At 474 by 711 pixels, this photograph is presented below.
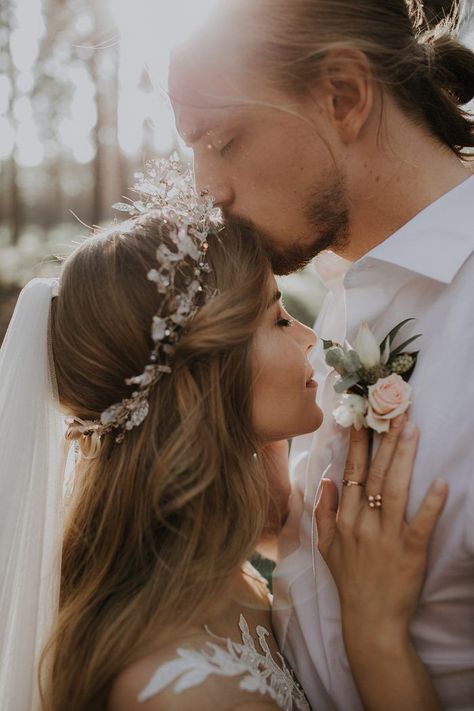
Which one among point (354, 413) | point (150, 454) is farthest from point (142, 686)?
point (354, 413)

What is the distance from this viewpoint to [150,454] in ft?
7.78

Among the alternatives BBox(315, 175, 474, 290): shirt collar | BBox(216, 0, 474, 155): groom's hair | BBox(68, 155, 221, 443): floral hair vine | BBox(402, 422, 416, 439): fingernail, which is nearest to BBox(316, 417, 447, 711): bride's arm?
BBox(402, 422, 416, 439): fingernail

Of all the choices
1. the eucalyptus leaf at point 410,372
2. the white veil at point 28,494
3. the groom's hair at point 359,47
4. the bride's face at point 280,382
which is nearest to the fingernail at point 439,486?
the eucalyptus leaf at point 410,372

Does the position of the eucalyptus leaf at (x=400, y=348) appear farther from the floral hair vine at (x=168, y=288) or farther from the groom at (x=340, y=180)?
the floral hair vine at (x=168, y=288)

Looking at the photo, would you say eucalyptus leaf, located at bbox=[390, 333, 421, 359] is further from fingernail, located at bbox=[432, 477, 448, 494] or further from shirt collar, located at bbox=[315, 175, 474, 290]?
fingernail, located at bbox=[432, 477, 448, 494]

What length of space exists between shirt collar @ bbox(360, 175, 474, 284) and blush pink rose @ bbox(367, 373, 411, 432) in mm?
391

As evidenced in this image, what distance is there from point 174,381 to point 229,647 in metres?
0.89

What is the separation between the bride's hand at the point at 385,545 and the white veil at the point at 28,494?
100 cm

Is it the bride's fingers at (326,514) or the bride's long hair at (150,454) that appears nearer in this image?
the bride's long hair at (150,454)

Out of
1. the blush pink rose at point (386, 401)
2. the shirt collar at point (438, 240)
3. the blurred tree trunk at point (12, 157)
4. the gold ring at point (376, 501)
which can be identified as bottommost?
the blurred tree trunk at point (12, 157)

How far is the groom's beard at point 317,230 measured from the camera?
276 centimetres

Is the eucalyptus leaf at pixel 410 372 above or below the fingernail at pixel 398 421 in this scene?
above

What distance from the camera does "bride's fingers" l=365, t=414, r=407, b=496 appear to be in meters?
2.25

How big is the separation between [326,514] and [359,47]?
174 centimetres
